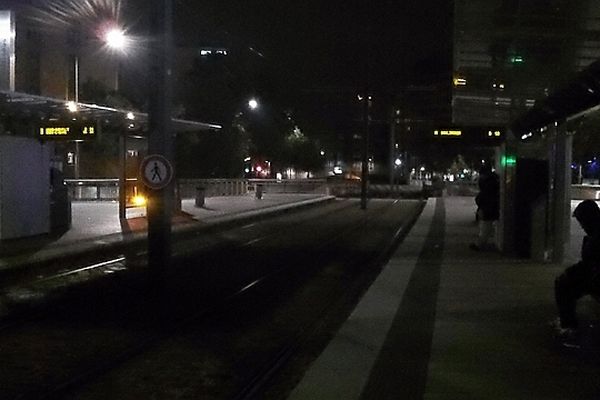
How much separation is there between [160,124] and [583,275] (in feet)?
27.4

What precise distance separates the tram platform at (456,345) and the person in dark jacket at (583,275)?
0.31m

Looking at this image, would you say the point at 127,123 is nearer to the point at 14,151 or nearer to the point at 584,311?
the point at 14,151

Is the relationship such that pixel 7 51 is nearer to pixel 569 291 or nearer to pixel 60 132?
pixel 60 132

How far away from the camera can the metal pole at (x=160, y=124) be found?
15914 millimetres

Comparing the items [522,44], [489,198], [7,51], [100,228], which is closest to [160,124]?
[522,44]

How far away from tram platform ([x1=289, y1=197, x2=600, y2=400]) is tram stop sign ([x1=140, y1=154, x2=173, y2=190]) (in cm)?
359

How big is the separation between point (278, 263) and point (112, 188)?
29.4m

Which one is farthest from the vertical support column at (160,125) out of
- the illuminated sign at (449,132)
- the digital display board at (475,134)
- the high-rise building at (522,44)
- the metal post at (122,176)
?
the metal post at (122,176)

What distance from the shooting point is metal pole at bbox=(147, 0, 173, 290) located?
15914mm

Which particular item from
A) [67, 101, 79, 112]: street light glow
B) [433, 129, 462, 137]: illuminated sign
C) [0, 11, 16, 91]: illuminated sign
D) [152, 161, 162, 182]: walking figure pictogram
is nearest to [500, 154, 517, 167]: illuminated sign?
[433, 129, 462, 137]: illuminated sign

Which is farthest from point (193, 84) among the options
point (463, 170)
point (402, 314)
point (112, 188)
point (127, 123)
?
point (463, 170)

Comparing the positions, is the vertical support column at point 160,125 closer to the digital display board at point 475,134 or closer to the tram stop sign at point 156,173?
the tram stop sign at point 156,173

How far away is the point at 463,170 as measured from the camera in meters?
166

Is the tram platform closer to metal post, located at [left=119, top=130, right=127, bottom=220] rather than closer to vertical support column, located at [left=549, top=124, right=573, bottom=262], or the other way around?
vertical support column, located at [left=549, top=124, right=573, bottom=262]
